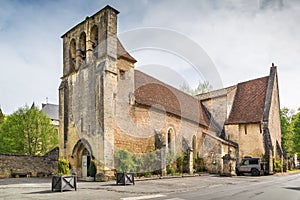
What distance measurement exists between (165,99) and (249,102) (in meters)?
14.1

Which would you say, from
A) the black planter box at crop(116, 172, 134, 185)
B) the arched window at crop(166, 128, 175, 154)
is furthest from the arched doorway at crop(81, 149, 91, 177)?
the arched window at crop(166, 128, 175, 154)

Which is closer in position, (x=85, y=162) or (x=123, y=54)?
(x=85, y=162)

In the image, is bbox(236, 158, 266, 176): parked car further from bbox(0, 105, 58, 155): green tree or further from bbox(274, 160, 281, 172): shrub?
bbox(0, 105, 58, 155): green tree

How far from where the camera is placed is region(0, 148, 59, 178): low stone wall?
24.1m

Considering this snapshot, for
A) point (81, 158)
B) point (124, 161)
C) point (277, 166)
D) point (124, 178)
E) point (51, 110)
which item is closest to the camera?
point (124, 178)

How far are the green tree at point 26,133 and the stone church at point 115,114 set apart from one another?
48.9 feet

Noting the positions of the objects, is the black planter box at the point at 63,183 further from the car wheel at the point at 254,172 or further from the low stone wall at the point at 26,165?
the car wheel at the point at 254,172

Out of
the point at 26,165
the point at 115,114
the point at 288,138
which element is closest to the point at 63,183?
the point at 115,114

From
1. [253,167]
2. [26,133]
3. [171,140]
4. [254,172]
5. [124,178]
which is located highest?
[26,133]

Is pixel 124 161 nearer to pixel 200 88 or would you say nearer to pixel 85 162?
pixel 85 162

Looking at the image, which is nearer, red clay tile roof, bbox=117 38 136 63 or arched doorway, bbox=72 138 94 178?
arched doorway, bbox=72 138 94 178

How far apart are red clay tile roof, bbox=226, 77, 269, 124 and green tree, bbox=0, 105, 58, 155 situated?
2405 centimetres

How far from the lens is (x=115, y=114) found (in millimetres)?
21156

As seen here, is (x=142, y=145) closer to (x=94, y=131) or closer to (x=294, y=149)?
(x=94, y=131)
